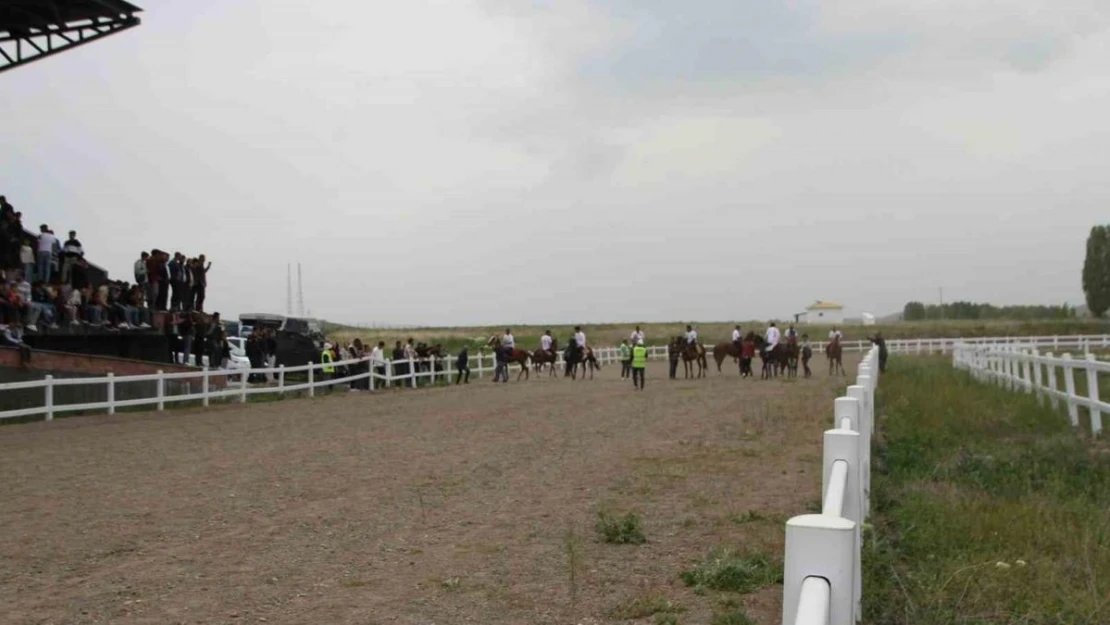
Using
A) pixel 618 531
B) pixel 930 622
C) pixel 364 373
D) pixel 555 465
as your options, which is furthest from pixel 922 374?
pixel 930 622

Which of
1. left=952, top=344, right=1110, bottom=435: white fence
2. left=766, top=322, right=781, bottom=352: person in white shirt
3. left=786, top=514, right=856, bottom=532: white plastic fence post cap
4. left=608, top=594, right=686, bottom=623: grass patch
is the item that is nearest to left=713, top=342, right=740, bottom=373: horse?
left=766, top=322, right=781, bottom=352: person in white shirt

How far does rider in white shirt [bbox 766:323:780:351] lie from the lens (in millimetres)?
32750

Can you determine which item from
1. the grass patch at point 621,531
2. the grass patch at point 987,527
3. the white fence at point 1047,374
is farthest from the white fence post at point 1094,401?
the grass patch at point 621,531

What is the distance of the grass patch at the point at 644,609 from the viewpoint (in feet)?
19.8

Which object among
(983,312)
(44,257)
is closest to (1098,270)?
(983,312)

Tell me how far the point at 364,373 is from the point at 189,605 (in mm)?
24215

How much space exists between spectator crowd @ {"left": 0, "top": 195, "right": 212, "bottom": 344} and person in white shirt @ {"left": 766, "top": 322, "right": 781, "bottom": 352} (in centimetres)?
1693

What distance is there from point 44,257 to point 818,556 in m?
23.5

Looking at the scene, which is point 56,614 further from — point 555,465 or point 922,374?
point 922,374

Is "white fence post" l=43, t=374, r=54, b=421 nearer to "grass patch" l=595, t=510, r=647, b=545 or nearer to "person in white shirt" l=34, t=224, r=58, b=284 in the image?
"person in white shirt" l=34, t=224, r=58, b=284

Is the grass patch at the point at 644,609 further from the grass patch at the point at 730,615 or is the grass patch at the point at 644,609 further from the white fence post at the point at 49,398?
the white fence post at the point at 49,398

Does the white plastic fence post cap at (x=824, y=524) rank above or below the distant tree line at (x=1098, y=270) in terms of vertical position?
below

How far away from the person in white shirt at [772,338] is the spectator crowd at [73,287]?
16932 millimetres

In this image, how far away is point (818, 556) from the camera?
111 inches
